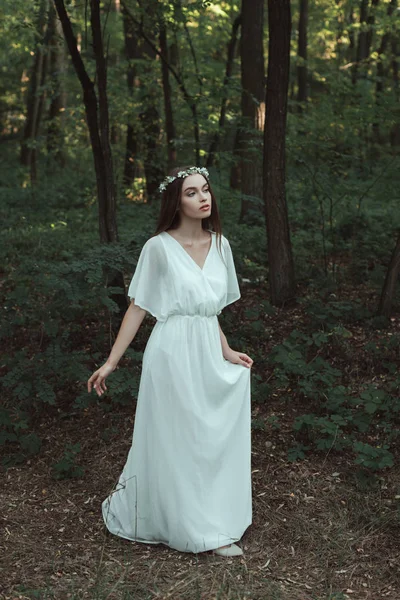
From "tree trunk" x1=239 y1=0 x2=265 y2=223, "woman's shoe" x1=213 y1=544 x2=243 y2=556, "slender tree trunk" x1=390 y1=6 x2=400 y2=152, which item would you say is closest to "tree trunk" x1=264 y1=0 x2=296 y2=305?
"slender tree trunk" x1=390 y1=6 x2=400 y2=152

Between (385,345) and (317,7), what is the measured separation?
18127 millimetres

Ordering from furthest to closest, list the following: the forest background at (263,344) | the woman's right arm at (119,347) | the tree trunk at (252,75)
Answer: the tree trunk at (252,75)
the forest background at (263,344)
the woman's right arm at (119,347)

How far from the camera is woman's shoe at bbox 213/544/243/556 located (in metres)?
3.66

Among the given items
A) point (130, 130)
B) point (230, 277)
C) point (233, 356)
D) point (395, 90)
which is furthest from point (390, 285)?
point (130, 130)

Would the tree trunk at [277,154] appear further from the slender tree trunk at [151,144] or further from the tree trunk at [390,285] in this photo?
the slender tree trunk at [151,144]

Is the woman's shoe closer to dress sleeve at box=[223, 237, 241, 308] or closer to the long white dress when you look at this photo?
the long white dress

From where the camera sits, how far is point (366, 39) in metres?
17.5

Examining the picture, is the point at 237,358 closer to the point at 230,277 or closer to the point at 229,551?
the point at 230,277

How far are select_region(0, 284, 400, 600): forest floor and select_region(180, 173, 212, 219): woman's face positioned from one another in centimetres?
186

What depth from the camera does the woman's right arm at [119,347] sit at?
3.58 metres

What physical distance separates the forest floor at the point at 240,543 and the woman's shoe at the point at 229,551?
4 centimetres

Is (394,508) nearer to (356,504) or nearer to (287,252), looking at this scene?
(356,504)

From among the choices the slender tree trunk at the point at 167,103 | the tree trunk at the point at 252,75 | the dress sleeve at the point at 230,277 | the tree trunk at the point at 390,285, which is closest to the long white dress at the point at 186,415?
the dress sleeve at the point at 230,277

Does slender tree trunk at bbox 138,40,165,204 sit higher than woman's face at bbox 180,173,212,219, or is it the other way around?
slender tree trunk at bbox 138,40,165,204
